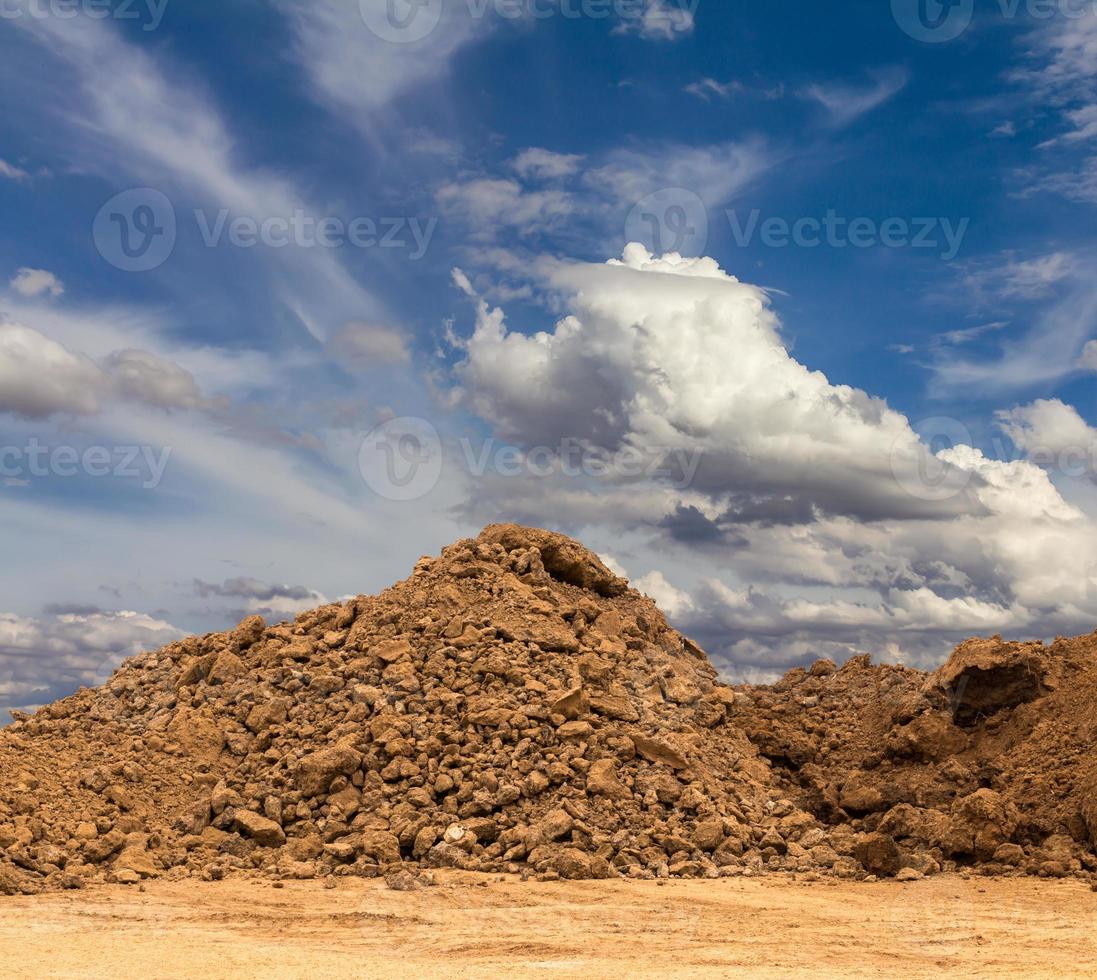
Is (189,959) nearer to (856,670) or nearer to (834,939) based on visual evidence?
(834,939)

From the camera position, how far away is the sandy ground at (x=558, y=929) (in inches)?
496

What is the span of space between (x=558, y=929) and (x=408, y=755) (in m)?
5.94

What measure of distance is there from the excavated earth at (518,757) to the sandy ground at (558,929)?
0.92 meters

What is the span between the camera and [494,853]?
57.9 feet

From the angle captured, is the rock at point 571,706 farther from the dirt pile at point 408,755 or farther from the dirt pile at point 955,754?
the dirt pile at point 955,754

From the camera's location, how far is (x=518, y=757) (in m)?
19.1

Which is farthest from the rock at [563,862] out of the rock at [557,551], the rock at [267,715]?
the rock at [557,551]

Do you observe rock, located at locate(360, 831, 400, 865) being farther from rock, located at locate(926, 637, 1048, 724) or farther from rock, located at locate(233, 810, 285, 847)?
rock, located at locate(926, 637, 1048, 724)

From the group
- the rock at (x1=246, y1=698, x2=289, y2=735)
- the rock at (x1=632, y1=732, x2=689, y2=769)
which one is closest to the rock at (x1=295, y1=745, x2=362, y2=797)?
the rock at (x1=246, y1=698, x2=289, y2=735)

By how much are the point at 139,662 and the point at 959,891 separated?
17.6 metres

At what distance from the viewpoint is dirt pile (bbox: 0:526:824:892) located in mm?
17938

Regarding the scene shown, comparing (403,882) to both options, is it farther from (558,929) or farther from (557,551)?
(557,551)

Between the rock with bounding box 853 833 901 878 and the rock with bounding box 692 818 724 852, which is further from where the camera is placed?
the rock with bounding box 692 818 724 852

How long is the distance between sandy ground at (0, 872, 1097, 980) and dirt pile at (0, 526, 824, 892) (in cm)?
104
